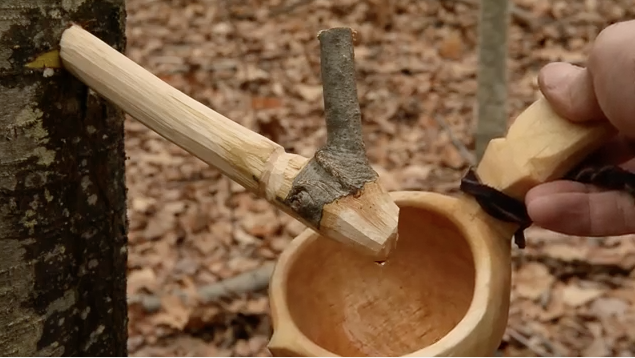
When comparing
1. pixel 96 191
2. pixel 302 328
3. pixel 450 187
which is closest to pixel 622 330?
pixel 450 187

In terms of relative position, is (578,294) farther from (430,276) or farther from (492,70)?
(430,276)

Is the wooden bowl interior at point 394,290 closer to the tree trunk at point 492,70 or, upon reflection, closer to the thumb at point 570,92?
the thumb at point 570,92

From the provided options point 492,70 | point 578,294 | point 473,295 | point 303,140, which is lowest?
point 303,140

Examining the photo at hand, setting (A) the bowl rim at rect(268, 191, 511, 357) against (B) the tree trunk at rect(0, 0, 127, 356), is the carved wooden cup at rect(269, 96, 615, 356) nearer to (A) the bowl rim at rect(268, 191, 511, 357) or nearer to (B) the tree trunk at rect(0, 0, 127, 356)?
(A) the bowl rim at rect(268, 191, 511, 357)

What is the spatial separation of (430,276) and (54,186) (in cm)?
45

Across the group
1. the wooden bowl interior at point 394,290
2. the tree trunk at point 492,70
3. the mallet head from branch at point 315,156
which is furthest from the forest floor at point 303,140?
the mallet head from branch at point 315,156

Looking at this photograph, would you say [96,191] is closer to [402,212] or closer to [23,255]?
[23,255]

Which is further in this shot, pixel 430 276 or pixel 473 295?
pixel 430 276

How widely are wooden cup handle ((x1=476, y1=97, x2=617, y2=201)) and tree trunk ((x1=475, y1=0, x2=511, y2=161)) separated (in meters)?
0.88

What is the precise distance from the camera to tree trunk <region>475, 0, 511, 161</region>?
1599 millimetres

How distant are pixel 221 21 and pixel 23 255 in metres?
2.72

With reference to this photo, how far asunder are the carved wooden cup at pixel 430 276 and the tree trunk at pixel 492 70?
0.87 m

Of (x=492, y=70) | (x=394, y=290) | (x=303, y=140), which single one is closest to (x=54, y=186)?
(x=394, y=290)

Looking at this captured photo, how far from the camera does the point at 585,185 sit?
737 millimetres
